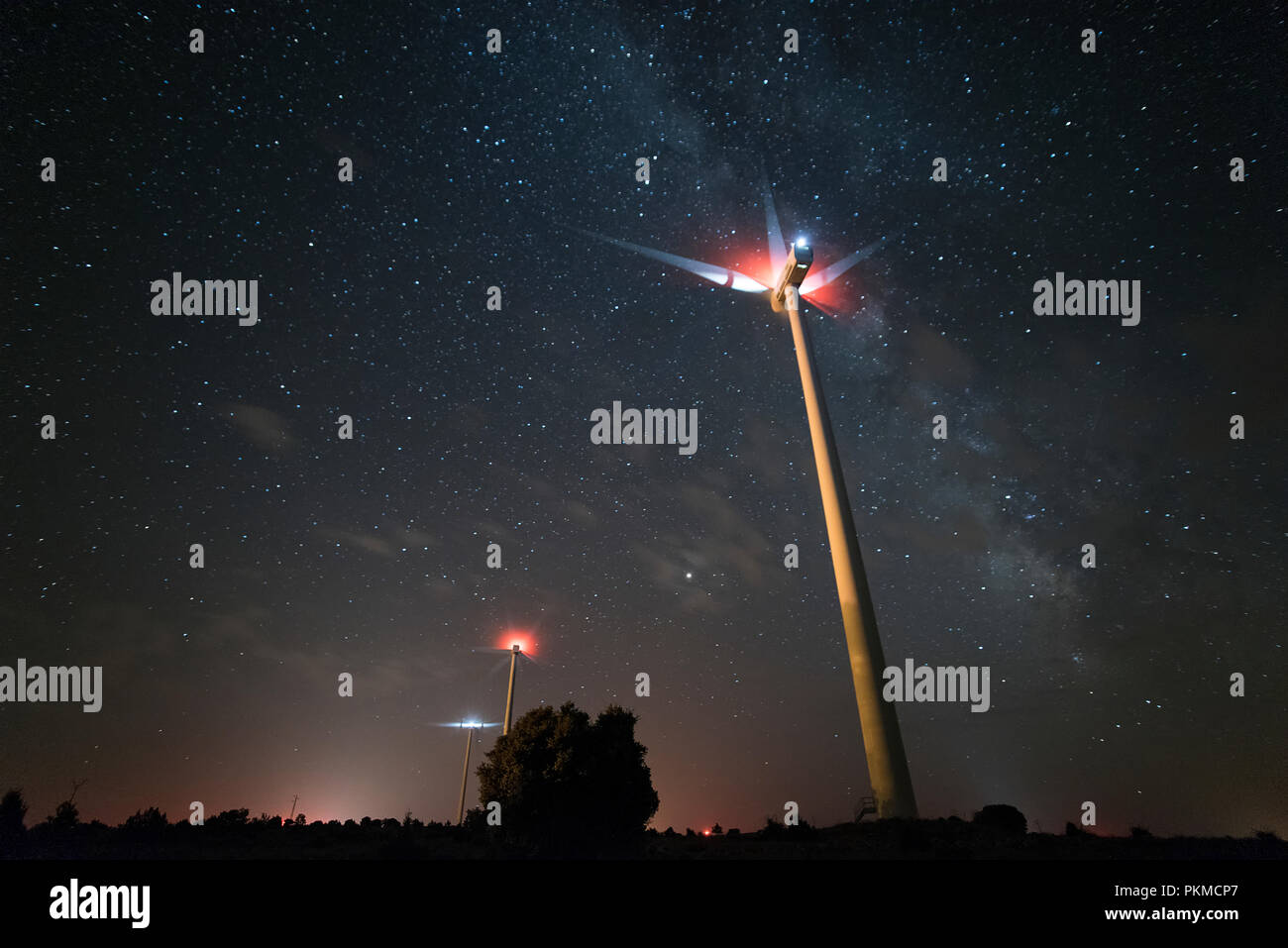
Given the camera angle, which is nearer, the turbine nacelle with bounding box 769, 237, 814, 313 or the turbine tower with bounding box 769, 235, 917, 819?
the turbine tower with bounding box 769, 235, 917, 819

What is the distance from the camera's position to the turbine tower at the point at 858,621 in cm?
1764

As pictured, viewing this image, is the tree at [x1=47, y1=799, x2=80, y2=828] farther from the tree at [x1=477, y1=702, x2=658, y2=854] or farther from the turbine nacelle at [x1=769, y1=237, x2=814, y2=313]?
the turbine nacelle at [x1=769, y1=237, x2=814, y2=313]

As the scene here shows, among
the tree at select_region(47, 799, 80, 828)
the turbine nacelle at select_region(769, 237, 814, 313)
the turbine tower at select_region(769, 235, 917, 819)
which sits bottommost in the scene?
the tree at select_region(47, 799, 80, 828)

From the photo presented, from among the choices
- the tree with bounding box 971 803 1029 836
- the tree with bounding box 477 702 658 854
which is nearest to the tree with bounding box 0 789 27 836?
the tree with bounding box 477 702 658 854

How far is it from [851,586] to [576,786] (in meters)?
10.8

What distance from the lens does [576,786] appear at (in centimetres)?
1792

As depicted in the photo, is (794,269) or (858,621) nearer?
(858,621)

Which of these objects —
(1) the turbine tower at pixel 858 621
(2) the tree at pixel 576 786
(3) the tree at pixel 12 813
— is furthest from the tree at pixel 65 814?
(1) the turbine tower at pixel 858 621

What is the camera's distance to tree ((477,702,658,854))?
1755 centimetres

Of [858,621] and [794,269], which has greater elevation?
[794,269]

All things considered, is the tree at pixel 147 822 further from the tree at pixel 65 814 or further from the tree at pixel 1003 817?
the tree at pixel 1003 817

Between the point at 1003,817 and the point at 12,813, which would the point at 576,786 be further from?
the point at 12,813

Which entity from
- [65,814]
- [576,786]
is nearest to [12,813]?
[65,814]
